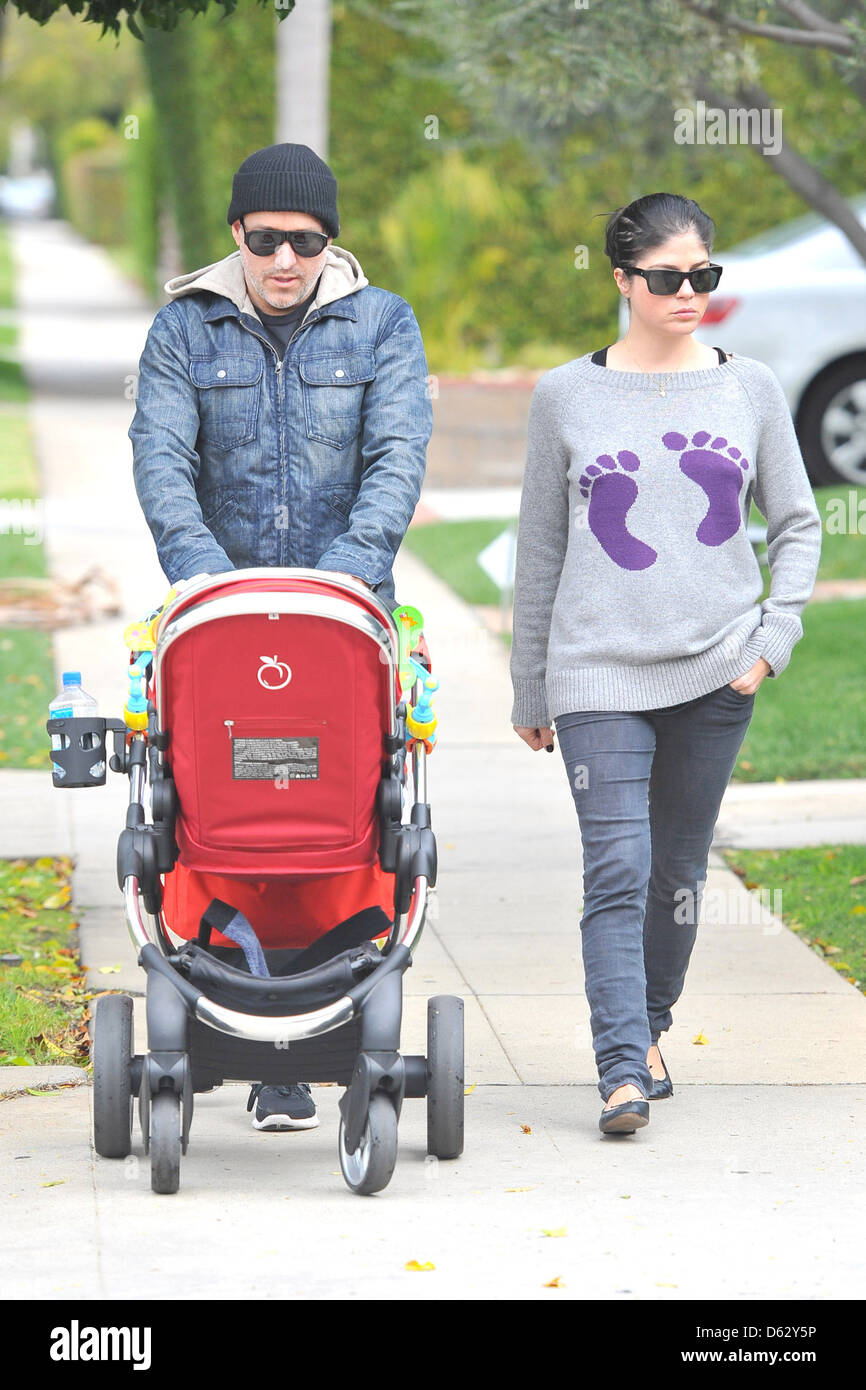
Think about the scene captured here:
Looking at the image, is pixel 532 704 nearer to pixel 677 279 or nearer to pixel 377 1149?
pixel 677 279

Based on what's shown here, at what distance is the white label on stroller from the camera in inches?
165

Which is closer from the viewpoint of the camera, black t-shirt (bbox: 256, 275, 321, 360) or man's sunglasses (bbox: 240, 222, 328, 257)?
man's sunglasses (bbox: 240, 222, 328, 257)

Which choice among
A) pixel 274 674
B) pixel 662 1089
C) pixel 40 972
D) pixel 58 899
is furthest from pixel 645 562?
pixel 58 899

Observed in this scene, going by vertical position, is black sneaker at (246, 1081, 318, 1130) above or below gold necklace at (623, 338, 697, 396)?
below

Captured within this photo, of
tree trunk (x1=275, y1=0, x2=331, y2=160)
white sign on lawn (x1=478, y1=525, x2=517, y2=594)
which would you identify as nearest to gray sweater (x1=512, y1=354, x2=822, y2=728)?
white sign on lawn (x1=478, y1=525, x2=517, y2=594)

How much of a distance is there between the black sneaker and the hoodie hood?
172cm

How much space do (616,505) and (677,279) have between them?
0.50m

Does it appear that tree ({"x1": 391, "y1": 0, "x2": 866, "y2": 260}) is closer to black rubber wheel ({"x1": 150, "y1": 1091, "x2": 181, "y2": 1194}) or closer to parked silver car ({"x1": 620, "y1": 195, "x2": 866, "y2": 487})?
parked silver car ({"x1": 620, "y1": 195, "x2": 866, "y2": 487})

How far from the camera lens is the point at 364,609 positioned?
419cm

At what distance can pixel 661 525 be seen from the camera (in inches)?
181

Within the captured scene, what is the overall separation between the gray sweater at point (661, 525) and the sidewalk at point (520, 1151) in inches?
39.6

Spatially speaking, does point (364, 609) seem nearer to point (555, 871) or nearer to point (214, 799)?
point (214, 799)

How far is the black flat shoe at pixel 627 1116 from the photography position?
4566mm

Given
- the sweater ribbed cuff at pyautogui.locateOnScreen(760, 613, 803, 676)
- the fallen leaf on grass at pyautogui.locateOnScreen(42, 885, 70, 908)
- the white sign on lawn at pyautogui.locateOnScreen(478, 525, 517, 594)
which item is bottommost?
the fallen leaf on grass at pyautogui.locateOnScreen(42, 885, 70, 908)
